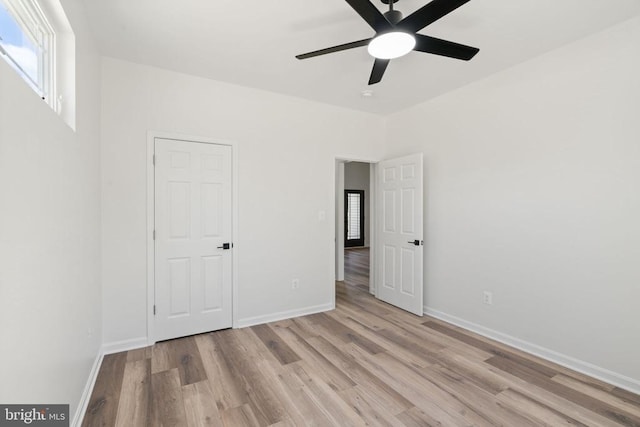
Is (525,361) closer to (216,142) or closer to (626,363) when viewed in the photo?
(626,363)

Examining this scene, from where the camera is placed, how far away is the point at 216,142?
3215 mm

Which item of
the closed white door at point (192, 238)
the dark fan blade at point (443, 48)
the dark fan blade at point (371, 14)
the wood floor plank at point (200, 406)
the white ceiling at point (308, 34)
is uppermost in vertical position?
the white ceiling at point (308, 34)

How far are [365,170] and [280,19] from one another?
7.82m

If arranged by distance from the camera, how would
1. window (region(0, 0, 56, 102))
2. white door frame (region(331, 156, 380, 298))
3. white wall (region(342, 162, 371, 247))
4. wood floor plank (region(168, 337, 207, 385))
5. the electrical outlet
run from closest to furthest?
window (region(0, 0, 56, 102))
wood floor plank (region(168, 337, 207, 385))
the electrical outlet
white door frame (region(331, 156, 380, 298))
white wall (region(342, 162, 371, 247))

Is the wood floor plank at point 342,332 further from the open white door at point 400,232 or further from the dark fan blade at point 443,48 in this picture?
the dark fan blade at point 443,48

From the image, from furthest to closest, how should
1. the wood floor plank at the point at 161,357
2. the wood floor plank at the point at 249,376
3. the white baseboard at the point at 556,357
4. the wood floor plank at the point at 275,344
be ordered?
the wood floor plank at the point at 275,344 < the wood floor plank at the point at 161,357 < the white baseboard at the point at 556,357 < the wood floor plank at the point at 249,376

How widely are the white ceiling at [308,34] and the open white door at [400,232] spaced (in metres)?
1.15

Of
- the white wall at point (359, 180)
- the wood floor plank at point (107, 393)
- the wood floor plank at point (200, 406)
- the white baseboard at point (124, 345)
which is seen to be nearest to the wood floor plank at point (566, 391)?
the wood floor plank at point (200, 406)

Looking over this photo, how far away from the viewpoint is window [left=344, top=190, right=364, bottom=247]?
9.51m

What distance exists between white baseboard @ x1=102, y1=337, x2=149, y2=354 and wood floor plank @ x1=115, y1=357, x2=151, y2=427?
10.3 inches

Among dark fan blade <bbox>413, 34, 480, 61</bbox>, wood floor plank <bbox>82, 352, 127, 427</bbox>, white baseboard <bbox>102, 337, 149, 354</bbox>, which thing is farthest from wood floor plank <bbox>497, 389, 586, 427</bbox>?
white baseboard <bbox>102, 337, 149, 354</bbox>

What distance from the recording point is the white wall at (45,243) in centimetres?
104

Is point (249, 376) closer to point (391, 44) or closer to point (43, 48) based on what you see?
point (43, 48)

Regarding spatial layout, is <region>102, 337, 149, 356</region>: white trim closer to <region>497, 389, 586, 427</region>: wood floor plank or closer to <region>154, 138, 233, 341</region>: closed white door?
<region>154, 138, 233, 341</region>: closed white door
